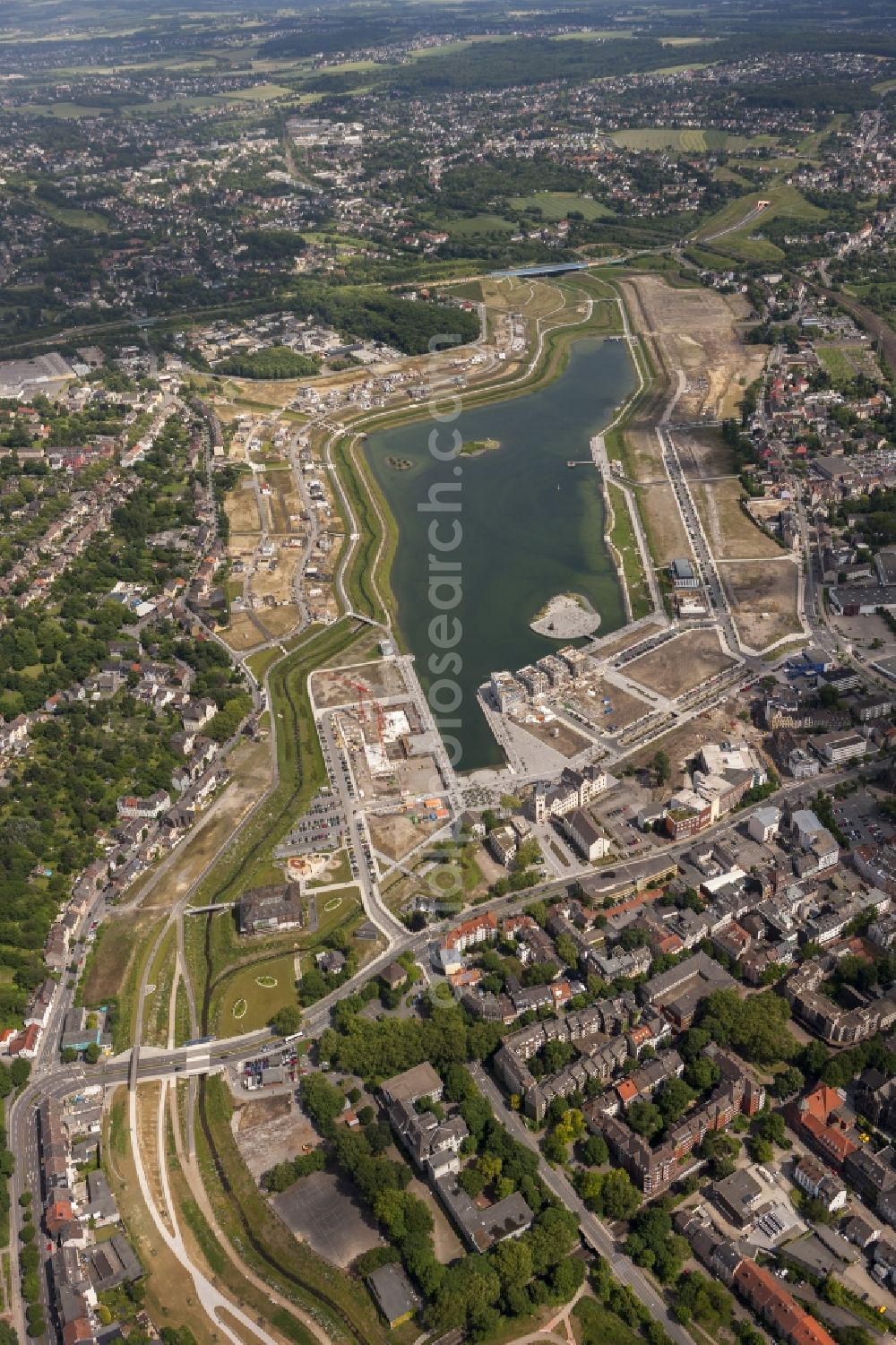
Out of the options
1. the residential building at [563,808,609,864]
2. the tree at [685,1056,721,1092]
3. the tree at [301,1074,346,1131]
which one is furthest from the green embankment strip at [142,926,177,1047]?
the tree at [685,1056,721,1092]

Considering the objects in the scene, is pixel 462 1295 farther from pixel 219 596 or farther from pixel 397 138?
pixel 397 138

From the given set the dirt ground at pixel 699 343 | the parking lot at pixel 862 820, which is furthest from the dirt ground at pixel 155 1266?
the dirt ground at pixel 699 343

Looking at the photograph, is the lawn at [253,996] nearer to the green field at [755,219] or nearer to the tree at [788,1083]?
the tree at [788,1083]

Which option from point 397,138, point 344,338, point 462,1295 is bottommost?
point 462,1295

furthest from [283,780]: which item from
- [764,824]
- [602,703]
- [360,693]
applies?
[764,824]

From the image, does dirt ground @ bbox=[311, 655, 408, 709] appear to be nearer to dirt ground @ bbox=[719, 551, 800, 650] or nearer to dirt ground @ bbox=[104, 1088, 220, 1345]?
dirt ground @ bbox=[719, 551, 800, 650]

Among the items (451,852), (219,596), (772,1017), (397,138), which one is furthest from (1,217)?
(772,1017)

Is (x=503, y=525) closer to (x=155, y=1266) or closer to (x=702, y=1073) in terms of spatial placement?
(x=702, y=1073)
